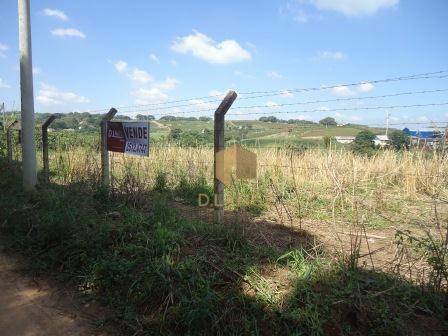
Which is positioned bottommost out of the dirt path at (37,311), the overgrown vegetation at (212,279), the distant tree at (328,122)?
the dirt path at (37,311)

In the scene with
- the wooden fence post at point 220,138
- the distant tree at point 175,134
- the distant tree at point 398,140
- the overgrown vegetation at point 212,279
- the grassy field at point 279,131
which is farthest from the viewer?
the distant tree at point 175,134

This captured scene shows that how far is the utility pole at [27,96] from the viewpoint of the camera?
6992mm

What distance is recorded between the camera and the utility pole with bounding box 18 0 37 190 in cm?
699

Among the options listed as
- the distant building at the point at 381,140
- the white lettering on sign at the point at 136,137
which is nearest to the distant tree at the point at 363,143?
the distant building at the point at 381,140

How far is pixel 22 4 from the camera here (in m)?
6.95

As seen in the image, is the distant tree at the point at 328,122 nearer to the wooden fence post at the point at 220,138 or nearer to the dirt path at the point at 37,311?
the wooden fence post at the point at 220,138

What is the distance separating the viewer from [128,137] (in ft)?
20.4

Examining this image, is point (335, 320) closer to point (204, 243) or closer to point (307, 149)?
point (204, 243)

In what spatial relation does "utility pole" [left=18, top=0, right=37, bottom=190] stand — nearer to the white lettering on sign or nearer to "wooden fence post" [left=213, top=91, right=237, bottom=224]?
the white lettering on sign

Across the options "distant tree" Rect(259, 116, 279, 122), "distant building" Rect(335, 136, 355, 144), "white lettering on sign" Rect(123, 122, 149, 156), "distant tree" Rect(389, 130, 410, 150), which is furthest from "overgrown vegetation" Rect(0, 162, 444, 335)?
"distant tree" Rect(389, 130, 410, 150)

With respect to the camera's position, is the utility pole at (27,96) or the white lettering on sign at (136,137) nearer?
the white lettering on sign at (136,137)

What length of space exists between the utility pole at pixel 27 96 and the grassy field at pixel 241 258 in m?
0.41

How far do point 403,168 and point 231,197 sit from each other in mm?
4305

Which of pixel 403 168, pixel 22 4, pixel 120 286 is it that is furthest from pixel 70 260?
pixel 403 168
